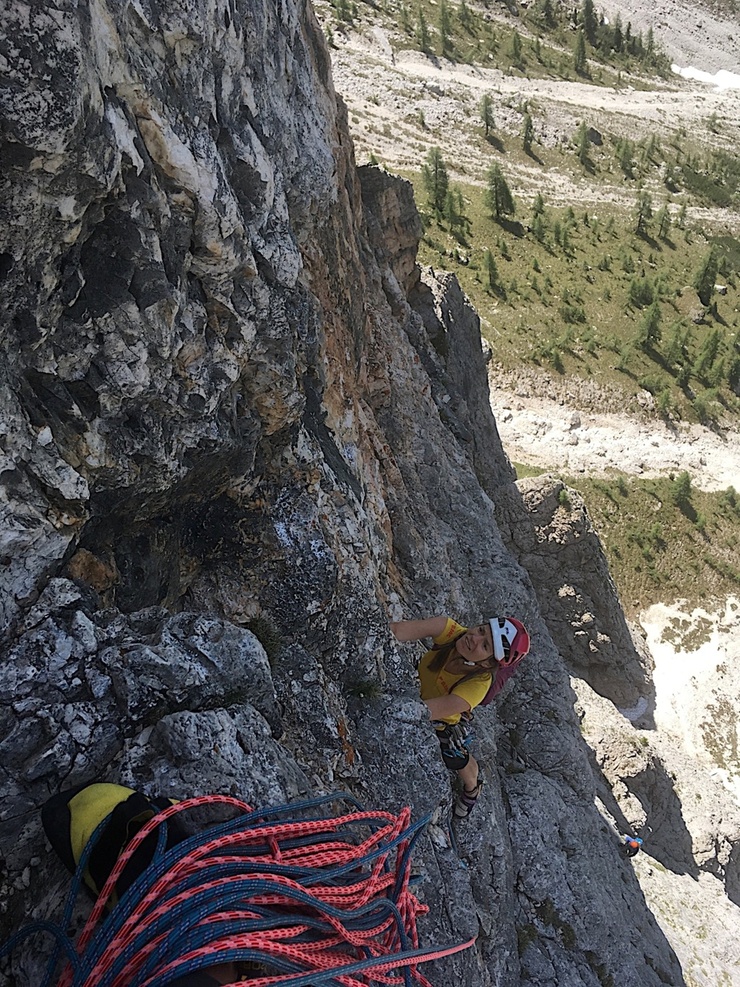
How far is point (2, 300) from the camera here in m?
3.69

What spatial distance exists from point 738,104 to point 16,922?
309ft

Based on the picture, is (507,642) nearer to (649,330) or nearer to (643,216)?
(649,330)

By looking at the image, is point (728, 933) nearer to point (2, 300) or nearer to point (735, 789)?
point (735, 789)

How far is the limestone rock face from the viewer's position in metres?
3.76

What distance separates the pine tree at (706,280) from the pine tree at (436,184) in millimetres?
17810

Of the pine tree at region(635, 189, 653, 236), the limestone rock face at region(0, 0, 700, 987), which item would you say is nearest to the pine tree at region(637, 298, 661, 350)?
the pine tree at region(635, 189, 653, 236)

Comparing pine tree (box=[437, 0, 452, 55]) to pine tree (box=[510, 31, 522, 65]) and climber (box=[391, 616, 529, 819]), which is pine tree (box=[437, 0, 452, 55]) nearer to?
pine tree (box=[510, 31, 522, 65])

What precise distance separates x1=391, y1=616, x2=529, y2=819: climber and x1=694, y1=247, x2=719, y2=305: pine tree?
147 feet

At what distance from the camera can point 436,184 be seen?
144 feet

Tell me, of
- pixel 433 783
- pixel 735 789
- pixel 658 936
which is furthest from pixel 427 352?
pixel 735 789

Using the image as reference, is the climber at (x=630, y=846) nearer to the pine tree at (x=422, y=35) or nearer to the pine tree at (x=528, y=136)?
the pine tree at (x=528, y=136)

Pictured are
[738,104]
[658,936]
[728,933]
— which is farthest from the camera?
[738,104]

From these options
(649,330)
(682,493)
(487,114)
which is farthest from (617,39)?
(682,493)

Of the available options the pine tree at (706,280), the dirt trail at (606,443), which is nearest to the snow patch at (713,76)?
the pine tree at (706,280)
